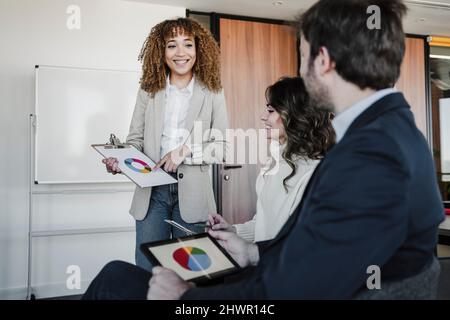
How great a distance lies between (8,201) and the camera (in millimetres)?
3250

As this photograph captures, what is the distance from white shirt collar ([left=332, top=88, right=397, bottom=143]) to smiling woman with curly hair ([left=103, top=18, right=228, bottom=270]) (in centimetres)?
100

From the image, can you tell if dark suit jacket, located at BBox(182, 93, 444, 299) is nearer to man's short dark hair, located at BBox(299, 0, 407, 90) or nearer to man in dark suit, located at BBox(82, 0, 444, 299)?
man in dark suit, located at BBox(82, 0, 444, 299)

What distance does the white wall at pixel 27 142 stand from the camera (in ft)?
10.7

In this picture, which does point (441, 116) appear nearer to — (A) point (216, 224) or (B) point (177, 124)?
(B) point (177, 124)

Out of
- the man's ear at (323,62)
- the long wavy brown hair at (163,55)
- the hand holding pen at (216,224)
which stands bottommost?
the hand holding pen at (216,224)

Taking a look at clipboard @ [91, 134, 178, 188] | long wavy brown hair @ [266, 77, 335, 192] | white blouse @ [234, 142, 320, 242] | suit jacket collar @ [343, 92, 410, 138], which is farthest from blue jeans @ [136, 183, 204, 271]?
suit jacket collar @ [343, 92, 410, 138]

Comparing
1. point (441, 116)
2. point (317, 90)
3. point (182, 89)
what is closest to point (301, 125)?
point (182, 89)

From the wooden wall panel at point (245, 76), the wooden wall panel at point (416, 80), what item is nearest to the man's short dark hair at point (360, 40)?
the wooden wall panel at point (245, 76)

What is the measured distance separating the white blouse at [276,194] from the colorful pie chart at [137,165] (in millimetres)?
457

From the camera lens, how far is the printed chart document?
168cm

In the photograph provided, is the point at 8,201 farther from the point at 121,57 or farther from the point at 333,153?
the point at 333,153

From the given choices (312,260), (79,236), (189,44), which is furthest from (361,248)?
(79,236)

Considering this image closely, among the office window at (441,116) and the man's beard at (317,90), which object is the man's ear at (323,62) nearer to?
the man's beard at (317,90)

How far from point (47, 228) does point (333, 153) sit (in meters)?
3.05
